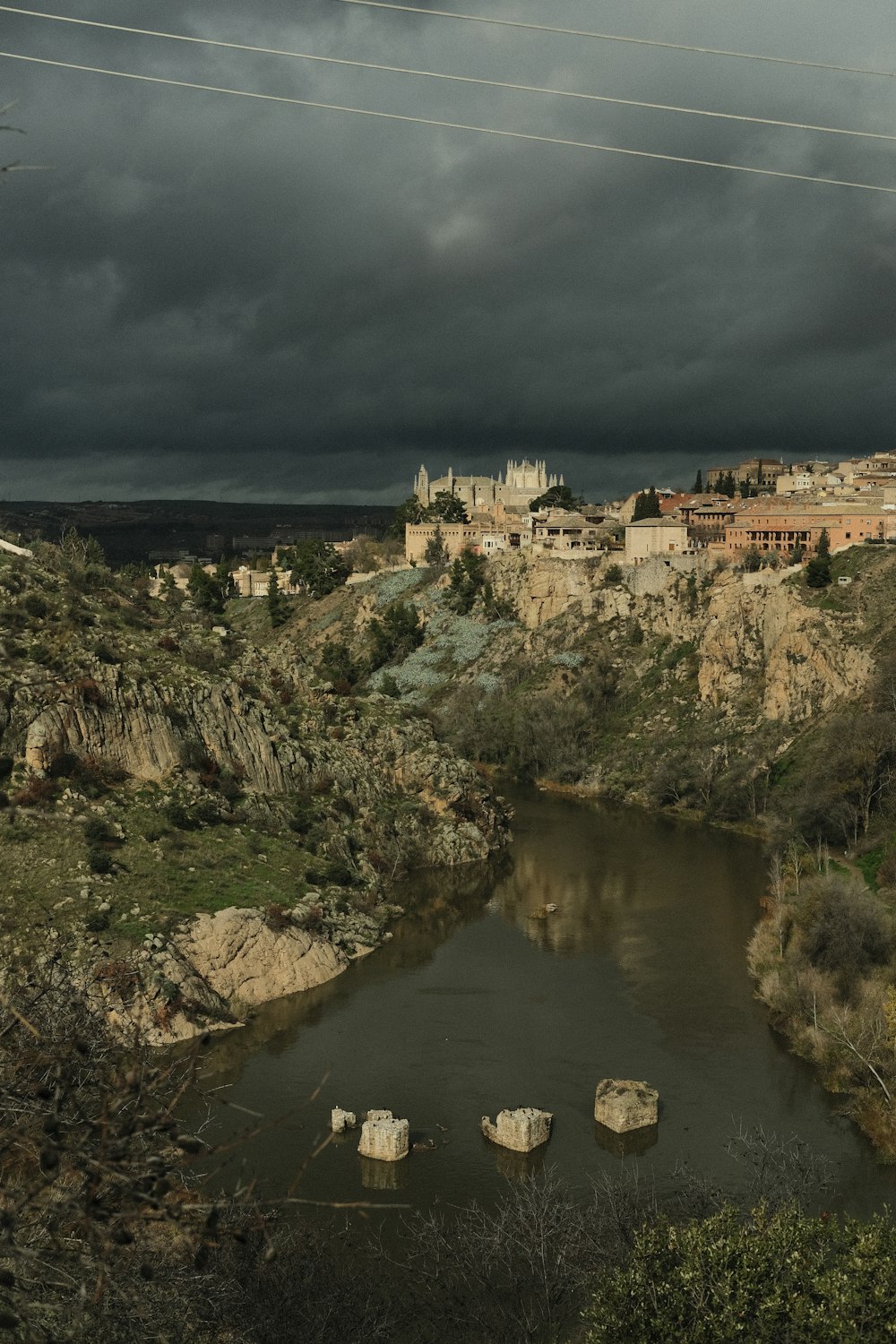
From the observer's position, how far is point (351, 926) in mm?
40938

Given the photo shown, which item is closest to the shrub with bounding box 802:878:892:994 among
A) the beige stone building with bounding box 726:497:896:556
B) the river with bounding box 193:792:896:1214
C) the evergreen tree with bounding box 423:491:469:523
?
the river with bounding box 193:792:896:1214

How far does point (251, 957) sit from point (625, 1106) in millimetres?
13336

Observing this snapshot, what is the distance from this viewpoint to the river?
85.0 ft

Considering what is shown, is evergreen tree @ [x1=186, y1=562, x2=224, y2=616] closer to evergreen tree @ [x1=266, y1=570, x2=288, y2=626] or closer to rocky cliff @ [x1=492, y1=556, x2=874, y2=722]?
evergreen tree @ [x1=266, y1=570, x2=288, y2=626]

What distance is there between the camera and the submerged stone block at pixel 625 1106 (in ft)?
88.8

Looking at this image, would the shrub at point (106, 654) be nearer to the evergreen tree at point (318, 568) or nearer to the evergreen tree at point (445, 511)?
the evergreen tree at point (318, 568)

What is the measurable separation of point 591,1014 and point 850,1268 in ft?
59.9

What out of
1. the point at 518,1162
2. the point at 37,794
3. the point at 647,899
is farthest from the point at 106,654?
the point at 518,1162

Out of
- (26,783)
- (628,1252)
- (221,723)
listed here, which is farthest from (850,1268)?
(221,723)

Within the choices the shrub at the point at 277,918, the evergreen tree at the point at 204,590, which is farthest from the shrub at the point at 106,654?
the evergreen tree at the point at 204,590

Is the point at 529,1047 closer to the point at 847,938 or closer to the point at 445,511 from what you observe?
the point at 847,938

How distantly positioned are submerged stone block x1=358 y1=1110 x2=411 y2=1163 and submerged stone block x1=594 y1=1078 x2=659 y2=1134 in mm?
4389

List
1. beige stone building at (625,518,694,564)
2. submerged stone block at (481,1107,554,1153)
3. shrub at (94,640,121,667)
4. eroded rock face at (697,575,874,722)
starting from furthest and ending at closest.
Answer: beige stone building at (625,518,694,564) → eroded rock face at (697,575,874,722) → shrub at (94,640,121,667) → submerged stone block at (481,1107,554,1153)

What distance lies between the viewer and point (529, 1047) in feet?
104
